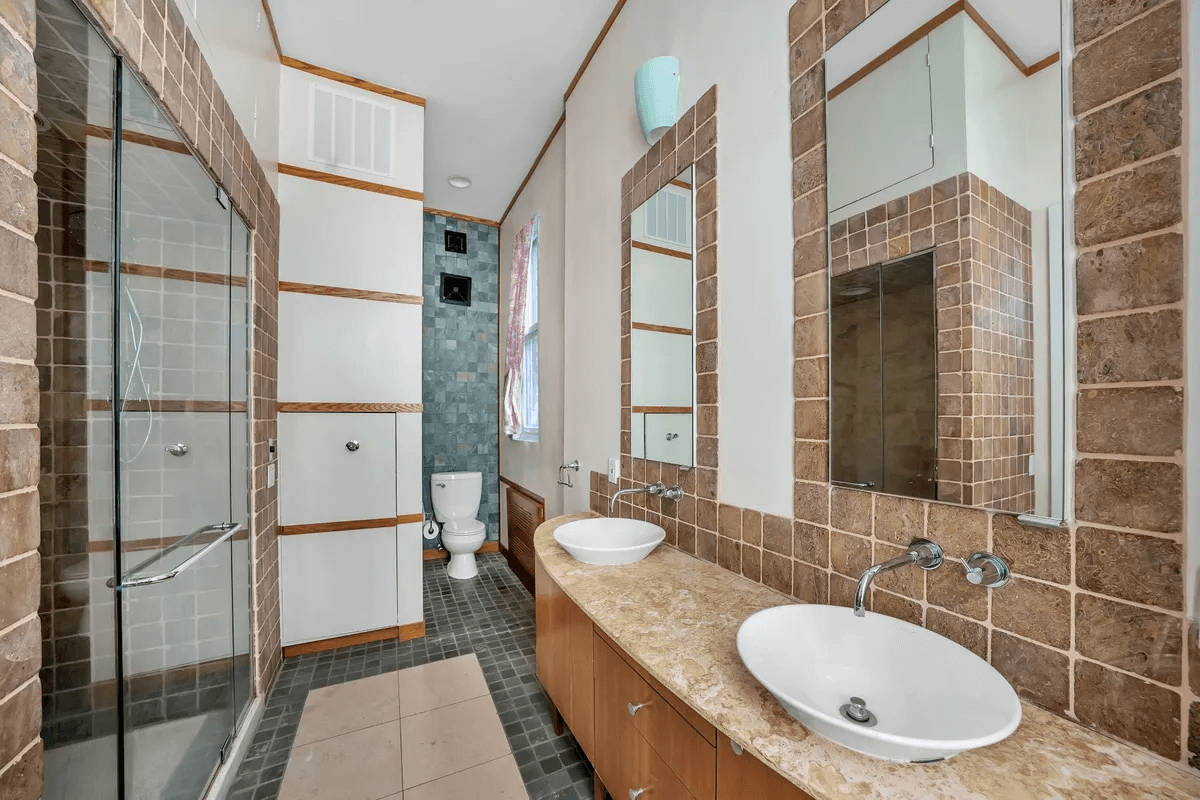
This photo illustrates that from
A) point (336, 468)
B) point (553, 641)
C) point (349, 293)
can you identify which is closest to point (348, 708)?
point (553, 641)

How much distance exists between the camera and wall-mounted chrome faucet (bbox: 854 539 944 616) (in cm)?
90

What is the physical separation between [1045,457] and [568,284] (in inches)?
86.2

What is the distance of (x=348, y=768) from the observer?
63.2 inches

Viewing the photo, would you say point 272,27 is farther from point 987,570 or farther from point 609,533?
point 987,570

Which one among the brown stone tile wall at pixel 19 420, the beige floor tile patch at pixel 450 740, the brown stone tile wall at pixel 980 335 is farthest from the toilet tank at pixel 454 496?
the brown stone tile wall at pixel 980 335

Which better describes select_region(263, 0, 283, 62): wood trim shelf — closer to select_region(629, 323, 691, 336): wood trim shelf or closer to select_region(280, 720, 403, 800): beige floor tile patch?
select_region(629, 323, 691, 336): wood trim shelf

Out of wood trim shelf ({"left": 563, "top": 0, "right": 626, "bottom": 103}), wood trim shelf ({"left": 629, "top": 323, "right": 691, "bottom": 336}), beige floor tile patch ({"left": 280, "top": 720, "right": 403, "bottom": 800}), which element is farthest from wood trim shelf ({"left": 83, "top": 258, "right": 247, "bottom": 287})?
wood trim shelf ({"left": 563, "top": 0, "right": 626, "bottom": 103})

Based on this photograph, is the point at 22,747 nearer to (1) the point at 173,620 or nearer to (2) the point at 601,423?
(1) the point at 173,620

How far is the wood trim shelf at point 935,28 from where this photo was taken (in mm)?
814

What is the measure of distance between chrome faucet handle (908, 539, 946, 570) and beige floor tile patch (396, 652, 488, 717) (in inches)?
73.0

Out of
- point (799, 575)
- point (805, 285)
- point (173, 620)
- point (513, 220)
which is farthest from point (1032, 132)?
point (513, 220)

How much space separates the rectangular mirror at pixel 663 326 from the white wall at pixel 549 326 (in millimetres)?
849

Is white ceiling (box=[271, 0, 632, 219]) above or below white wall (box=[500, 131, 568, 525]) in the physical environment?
above

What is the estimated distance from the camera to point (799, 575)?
1.21 m
